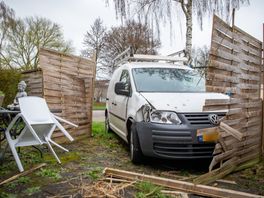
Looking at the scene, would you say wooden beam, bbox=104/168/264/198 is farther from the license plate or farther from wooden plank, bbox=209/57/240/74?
wooden plank, bbox=209/57/240/74

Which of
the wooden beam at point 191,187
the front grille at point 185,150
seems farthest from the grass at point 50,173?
the front grille at point 185,150

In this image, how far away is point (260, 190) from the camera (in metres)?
3.47

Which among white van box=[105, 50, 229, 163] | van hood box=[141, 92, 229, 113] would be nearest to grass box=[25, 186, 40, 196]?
white van box=[105, 50, 229, 163]

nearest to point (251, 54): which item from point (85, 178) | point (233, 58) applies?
point (233, 58)

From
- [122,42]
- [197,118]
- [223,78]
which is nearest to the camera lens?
[223,78]

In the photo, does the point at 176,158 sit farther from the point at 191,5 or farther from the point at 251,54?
the point at 191,5

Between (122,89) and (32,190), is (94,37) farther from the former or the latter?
(32,190)

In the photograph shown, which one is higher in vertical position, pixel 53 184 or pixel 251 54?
pixel 251 54

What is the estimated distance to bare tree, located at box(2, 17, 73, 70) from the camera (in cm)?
2269

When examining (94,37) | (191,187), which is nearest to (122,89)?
(191,187)

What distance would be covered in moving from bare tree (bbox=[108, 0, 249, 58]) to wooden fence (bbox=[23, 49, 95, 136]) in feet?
11.5

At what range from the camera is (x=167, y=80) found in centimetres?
531

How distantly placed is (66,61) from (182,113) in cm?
323

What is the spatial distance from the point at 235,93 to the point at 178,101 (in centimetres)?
86
